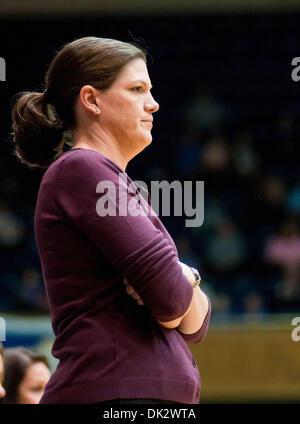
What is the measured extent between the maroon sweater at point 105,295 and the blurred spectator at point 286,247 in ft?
16.2

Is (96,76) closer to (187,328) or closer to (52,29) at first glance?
(187,328)

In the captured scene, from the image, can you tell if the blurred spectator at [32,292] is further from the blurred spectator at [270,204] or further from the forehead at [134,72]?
the forehead at [134,72]

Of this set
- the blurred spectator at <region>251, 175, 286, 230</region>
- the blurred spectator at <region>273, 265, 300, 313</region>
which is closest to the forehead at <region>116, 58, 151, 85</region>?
the blurred spectator at <region>273, 265, 300, 313</region>

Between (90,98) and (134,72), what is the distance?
0.11m

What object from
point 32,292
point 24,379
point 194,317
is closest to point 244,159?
point 32,292

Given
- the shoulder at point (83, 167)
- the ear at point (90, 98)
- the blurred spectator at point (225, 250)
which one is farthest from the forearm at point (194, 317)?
the blurred spectator at point (225, 250)

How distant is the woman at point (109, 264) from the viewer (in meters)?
1.39

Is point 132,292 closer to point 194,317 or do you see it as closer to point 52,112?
point 194,317

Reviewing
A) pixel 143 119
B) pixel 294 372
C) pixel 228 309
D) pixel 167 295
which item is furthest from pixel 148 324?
pixel 228 309

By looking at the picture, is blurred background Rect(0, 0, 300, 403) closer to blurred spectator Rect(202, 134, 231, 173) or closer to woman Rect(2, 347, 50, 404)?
blurred spectator Rect(202, 134, 231, 173)

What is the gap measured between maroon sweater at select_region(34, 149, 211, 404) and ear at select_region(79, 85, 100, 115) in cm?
12

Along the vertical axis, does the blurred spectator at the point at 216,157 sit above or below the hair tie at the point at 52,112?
above

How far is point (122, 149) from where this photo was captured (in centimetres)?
160

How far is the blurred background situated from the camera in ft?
16.7
